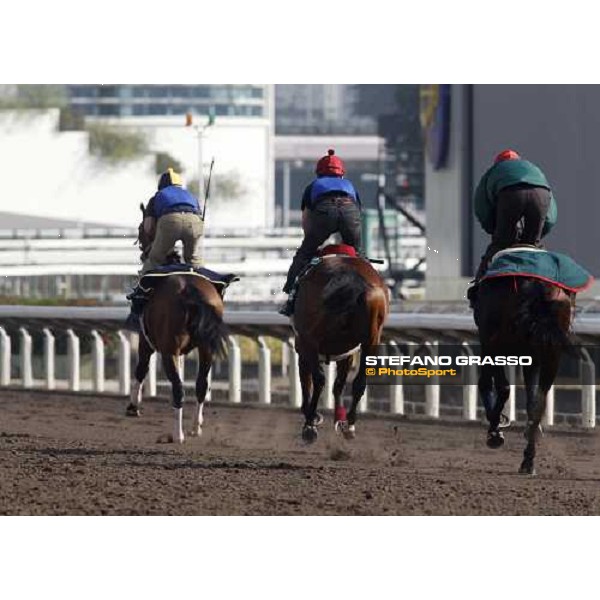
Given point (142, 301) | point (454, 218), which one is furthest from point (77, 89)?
point (142, 301)

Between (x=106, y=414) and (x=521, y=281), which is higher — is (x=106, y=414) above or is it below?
below

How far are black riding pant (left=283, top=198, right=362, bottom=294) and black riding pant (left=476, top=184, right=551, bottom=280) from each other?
1716mm

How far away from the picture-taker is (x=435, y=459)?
15789 mm

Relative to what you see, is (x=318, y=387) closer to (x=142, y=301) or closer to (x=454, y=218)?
(x=142, y=301)

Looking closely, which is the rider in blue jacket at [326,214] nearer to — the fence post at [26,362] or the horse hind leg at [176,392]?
the horse hind leg at [176,392]

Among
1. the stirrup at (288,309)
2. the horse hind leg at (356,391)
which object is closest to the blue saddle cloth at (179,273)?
the stirrup at (288,309)

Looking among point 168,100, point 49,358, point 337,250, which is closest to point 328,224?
point 337,250

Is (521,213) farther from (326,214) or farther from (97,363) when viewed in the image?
(97,363)

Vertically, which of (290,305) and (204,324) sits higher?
(290,305)

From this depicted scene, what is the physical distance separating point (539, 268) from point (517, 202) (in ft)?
1.50

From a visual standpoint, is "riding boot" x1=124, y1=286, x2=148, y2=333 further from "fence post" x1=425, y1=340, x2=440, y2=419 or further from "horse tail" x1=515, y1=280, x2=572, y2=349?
"horse tail" x1=515, y1=280, x2=572, y2=349

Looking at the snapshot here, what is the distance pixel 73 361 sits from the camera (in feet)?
81.9

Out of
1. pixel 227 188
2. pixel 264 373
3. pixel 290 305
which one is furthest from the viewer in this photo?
pixel 227 188

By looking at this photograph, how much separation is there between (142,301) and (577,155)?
2820 centimetres
